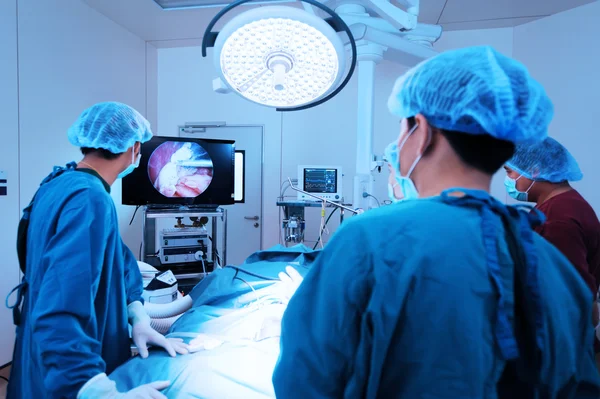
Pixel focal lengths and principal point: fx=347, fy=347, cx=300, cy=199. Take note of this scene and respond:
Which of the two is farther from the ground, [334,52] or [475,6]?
[475,6]

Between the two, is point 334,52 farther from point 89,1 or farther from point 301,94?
point 89,1

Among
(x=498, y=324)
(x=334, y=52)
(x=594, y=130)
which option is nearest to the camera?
(x=498, y=324)

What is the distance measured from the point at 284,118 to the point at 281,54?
110 inches

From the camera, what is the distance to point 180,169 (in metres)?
2.23

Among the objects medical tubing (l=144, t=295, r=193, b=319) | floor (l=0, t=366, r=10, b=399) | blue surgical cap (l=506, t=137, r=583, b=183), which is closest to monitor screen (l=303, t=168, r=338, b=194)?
medical tubing (l=144, t=295, r=193, b=319)

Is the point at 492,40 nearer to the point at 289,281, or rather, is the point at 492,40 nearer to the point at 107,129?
the point at 289,281

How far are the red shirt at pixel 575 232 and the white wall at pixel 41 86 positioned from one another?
2.93 meters

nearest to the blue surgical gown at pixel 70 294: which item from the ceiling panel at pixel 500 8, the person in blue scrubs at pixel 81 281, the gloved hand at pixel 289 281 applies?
the person in blue scrubs at pixel 81 281

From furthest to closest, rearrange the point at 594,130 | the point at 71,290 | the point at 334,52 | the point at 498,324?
1. the point at 594,130
2. the point at 71,290
3. the point at 334,52
4. the point at 498,324

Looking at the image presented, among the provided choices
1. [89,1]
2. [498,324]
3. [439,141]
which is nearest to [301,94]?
[439,141]

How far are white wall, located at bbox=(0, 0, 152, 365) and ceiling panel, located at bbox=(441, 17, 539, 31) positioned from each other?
2.96m

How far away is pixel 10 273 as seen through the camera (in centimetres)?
224

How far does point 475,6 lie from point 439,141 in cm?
273

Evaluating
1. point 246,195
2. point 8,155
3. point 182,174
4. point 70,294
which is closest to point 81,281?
point 70,294
